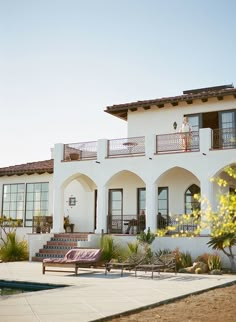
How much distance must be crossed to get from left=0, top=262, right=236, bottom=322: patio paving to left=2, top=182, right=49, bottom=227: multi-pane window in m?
8.01

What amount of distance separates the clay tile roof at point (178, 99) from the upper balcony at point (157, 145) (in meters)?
1.69

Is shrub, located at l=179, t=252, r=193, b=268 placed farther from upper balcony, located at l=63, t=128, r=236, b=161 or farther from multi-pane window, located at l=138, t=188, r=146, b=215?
multi-pane window, located at l=138, t=188, r=146, b=215

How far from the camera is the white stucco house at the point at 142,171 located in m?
20.1

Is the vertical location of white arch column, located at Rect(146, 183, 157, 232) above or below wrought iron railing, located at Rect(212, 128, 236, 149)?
below

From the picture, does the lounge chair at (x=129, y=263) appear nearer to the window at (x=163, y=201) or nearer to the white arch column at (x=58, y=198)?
the window at (x=163, y=201)

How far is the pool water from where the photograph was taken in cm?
1338

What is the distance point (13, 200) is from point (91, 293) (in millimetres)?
16079

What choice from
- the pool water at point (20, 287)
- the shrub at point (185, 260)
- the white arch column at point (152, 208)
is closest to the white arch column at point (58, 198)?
the white arch column at point (152, 208)

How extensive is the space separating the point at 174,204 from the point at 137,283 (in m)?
8.95

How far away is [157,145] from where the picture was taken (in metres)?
21.2

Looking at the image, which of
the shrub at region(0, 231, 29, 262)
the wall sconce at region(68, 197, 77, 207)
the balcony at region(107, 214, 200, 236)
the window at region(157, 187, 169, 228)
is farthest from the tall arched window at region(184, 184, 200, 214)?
the shrub at region(0, 231, 29, 262)

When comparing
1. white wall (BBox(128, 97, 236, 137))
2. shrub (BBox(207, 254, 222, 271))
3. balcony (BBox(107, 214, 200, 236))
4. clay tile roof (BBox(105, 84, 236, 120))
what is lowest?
shrub (BBox(207, 254, 222, 271))

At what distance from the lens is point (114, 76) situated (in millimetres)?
14227

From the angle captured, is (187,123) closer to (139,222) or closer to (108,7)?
(139,222)
